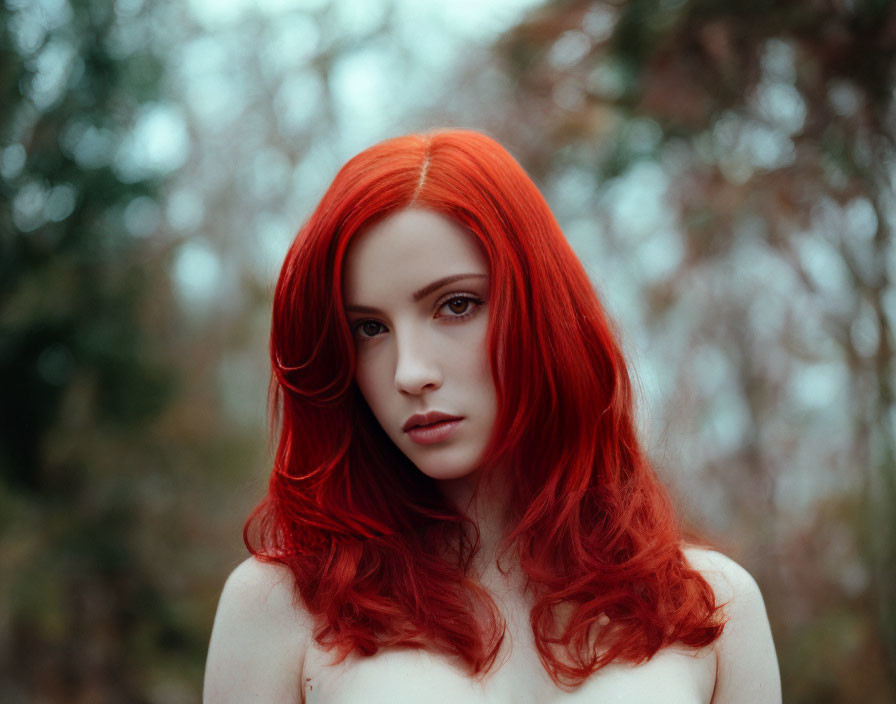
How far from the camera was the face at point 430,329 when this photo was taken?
4.75 ft

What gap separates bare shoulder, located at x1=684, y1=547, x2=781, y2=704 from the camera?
61.1 inches

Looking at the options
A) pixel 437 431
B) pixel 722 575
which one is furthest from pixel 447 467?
pixel 722 575

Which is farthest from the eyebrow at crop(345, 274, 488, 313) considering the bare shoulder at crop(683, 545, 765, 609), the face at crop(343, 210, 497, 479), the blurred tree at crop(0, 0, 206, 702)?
the blurred tree at crop(0, 0, 206, 702)

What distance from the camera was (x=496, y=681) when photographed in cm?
144

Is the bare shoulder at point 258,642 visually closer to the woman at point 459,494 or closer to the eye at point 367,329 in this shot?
the woman at point 459,494

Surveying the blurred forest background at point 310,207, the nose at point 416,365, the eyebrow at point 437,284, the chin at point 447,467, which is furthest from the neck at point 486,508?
the blurred forest background at point 310,207

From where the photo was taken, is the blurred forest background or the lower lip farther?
the blurred forest background

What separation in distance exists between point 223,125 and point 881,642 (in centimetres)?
372

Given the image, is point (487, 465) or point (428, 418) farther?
point (487, 465)

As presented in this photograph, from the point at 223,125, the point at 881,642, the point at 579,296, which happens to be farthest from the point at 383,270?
the point at 223,125

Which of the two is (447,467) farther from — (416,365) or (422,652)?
(422,652)

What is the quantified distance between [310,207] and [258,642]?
120 inches

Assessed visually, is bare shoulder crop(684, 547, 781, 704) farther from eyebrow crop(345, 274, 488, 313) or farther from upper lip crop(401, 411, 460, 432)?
eyebrow crop(345, 274, 488, 313)

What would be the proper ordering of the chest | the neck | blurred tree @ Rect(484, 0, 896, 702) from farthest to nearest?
blurred tree @ Rect(484, 0, 896, 702), the neck, the chest
